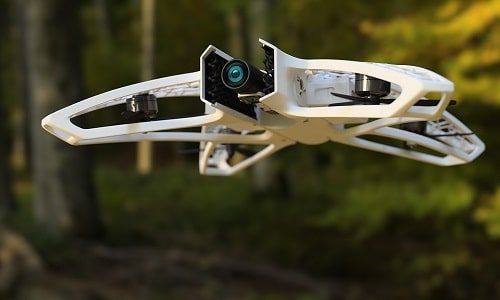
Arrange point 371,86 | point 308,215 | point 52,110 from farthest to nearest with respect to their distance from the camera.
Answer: point 308,215 < point 52,110 < point 371,86

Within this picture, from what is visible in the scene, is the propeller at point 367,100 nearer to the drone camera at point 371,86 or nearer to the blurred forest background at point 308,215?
the drone camera at point 371,86

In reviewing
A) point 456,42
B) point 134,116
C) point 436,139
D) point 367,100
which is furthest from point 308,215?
point 367,100

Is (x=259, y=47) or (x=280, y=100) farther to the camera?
(x=259, y=47)

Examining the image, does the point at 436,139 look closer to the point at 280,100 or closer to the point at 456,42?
the point at 280,100

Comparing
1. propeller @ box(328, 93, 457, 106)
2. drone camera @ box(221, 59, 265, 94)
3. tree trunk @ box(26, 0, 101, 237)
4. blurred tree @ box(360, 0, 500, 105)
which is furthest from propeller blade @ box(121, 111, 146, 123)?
tree trunk @ box(26, 0, 101, 237)

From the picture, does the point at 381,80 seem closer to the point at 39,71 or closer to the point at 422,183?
the point at 422,183

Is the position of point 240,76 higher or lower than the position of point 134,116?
higher

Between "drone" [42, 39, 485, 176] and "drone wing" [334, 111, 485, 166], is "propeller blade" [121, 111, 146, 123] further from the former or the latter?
"drone wing" [334, 111, 485, 166]

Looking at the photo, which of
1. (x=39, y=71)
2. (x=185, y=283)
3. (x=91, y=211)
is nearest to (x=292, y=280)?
(x=185, y=283)
